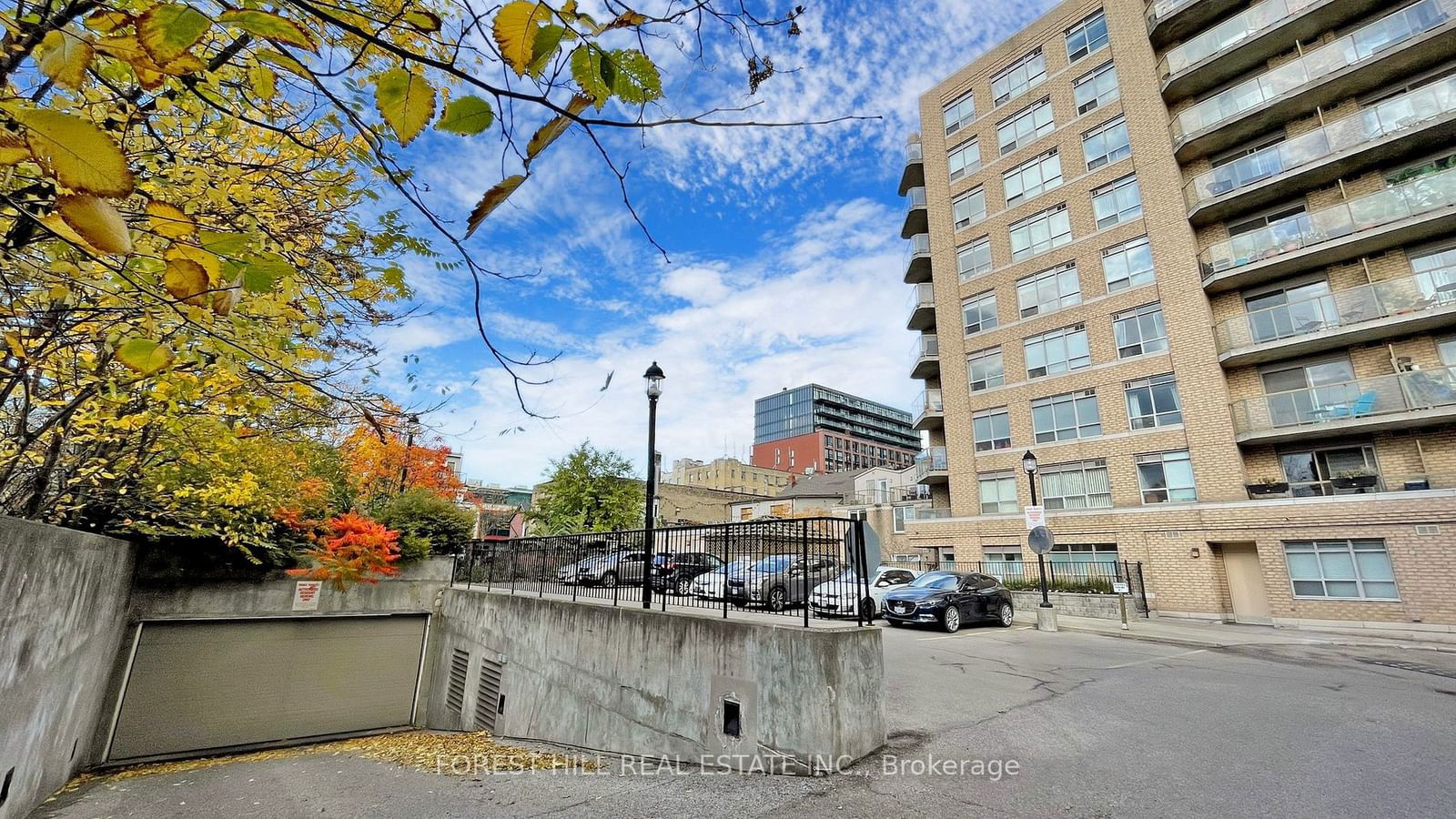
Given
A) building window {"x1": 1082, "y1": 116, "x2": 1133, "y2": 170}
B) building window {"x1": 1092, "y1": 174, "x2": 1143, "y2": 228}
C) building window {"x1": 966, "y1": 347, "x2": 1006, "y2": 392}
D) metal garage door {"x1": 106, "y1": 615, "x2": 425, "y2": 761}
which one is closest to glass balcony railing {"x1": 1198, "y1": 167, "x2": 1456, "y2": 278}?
building window {"x1": 1092, "y1": 174, "x2": 1143, "y2": 228}

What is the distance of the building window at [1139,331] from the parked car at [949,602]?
1240 cm

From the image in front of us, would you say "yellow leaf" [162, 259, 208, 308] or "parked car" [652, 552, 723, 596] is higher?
"yellow leaf" [162, 259, 208, 308]

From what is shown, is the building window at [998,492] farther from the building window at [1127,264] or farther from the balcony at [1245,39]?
the balcony at [1245,39]

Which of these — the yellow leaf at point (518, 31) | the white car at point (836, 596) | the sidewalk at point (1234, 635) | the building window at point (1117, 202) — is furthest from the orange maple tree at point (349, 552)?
the building window at point (1117, 202)

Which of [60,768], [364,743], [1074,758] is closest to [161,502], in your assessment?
[60,768]

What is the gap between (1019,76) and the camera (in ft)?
94.3

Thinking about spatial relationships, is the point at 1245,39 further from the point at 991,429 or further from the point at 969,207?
the point at 991,429

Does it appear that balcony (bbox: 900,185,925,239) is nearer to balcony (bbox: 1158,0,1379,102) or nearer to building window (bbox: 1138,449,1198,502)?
balcony (bbox: 1158,0,1379,102)

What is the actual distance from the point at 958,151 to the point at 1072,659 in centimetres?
2791

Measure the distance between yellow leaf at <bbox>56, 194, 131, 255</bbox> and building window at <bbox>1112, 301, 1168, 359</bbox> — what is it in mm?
27514

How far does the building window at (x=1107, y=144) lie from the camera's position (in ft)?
79.9

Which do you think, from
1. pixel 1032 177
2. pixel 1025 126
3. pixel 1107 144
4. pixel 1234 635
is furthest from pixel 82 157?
pixel 1025 126

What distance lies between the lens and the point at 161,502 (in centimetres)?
806

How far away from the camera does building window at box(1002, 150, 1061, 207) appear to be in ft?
87.4
